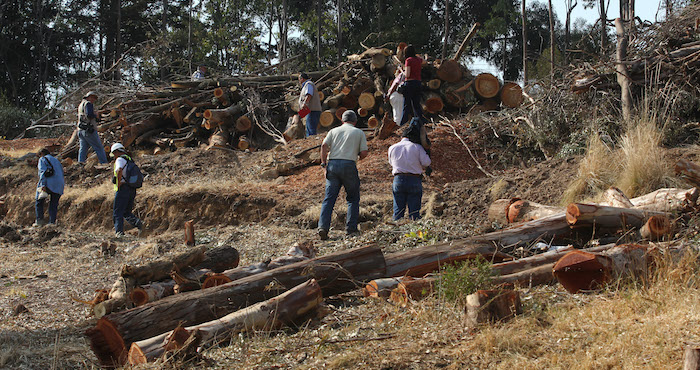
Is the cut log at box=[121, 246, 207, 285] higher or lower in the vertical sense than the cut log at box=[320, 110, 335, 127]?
lower

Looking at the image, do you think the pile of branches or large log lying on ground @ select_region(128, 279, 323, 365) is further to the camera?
the pile of branches

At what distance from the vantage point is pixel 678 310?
12.5 ft

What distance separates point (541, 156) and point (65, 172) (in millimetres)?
10265

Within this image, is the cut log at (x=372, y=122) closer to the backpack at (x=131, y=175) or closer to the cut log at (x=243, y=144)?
the cut log at (x=243, y=144)

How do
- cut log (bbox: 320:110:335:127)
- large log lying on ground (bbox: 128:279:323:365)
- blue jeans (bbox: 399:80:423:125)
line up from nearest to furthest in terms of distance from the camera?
large log lying on ground (bbox: 128:279:323:365), blue jeans (bbox: 399:80:423:125), cut log (bbox: 320:110:335:127)

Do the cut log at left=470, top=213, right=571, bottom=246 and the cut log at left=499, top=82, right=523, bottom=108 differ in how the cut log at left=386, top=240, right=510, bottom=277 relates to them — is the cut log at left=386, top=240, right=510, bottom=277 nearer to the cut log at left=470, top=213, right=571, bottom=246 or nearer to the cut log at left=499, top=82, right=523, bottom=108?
the cut log at left=470, top=213, right=571, bottom=246

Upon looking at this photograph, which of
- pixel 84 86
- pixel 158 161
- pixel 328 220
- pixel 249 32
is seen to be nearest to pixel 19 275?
pixel 328 220

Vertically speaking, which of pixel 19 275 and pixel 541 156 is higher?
pixel 541 156

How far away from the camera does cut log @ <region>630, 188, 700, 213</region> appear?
568 cm

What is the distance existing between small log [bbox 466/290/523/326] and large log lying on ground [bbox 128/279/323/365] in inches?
45.0

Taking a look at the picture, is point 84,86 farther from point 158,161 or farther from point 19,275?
point 19,275

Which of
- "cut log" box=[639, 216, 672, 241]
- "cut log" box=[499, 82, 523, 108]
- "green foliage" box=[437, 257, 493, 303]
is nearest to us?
"green foliage" box=[437, 257, 493, 303]

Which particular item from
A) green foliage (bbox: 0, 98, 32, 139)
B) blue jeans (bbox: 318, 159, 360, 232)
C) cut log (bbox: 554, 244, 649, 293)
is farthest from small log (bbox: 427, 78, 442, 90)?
green foliage (bbox: 0, 98, 32, 139)

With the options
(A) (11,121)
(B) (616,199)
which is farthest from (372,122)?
(A) (11,121)
